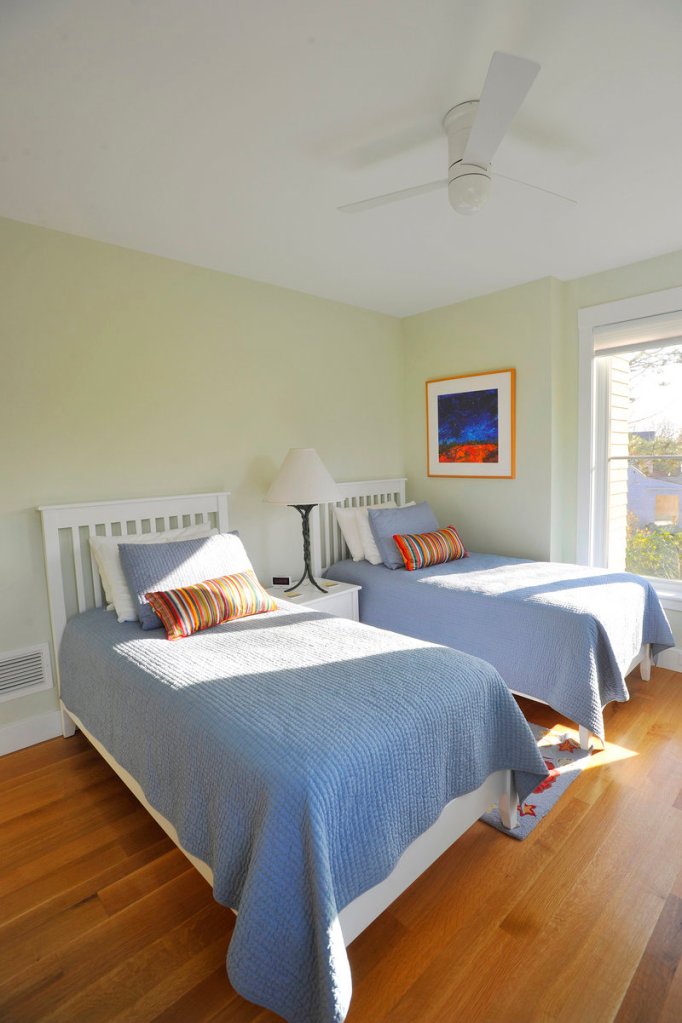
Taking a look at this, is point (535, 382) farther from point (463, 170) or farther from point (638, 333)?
point (463, 170)

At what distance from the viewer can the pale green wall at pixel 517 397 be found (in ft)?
11.6

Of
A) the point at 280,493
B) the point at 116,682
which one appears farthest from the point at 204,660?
the point at 280,493

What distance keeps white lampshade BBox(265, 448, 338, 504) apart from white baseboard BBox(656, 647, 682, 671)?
2.23 meters

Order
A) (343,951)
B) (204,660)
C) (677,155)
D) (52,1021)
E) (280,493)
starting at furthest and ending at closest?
1. (280,493)
2. (677,155)
3. (204,660)
4. (52,1021)
5. (343,951)

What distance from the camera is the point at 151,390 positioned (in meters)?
2.89

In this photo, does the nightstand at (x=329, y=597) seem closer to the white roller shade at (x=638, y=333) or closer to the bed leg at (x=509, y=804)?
the bed leg at (x=509, y=804)

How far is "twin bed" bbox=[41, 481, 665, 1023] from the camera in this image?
116cm

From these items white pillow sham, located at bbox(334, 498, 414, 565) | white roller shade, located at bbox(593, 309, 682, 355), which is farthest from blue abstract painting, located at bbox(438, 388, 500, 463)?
white pillow sham, located at bbox(334, 498, 414, 565)

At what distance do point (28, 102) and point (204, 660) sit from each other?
1.89m

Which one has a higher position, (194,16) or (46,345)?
(194,16)

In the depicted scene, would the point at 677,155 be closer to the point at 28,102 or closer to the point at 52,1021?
the point at 28,102

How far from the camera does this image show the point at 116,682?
1941mm

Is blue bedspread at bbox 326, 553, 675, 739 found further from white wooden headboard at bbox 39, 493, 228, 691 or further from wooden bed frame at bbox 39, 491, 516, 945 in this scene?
white wooden headboard at bbox 39, 493, 228, 691

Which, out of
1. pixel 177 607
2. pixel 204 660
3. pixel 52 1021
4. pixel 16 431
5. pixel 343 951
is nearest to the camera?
pixel 343 951
